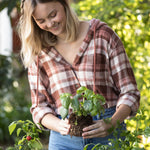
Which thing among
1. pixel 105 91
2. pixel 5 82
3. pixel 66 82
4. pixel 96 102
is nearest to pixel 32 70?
pixel 66 82

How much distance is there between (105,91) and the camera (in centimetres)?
154

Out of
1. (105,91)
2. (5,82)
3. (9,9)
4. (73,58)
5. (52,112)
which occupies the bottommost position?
(5,82)

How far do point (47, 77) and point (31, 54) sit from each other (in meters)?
0.15

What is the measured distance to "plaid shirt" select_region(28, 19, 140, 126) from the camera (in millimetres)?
1511

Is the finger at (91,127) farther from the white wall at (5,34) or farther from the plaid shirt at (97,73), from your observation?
the white wall at (5,34)

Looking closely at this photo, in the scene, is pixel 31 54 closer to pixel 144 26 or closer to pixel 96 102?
pixel 96 102

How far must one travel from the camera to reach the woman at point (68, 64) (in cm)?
151

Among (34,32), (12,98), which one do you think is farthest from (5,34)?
(34,32)

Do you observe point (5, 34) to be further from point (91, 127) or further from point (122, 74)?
point (91, 127)

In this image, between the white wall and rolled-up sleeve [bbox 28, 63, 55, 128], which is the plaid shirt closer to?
rolled-up sleeve [bbox 28, 63, 55, 128]

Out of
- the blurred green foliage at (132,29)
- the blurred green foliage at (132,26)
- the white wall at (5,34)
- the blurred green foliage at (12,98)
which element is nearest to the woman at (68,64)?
the blurred green foliage at (132,26)

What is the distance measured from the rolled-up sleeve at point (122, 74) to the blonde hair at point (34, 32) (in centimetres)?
24

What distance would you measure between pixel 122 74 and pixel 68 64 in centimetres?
28

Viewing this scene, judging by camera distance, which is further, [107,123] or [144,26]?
[144,26]
